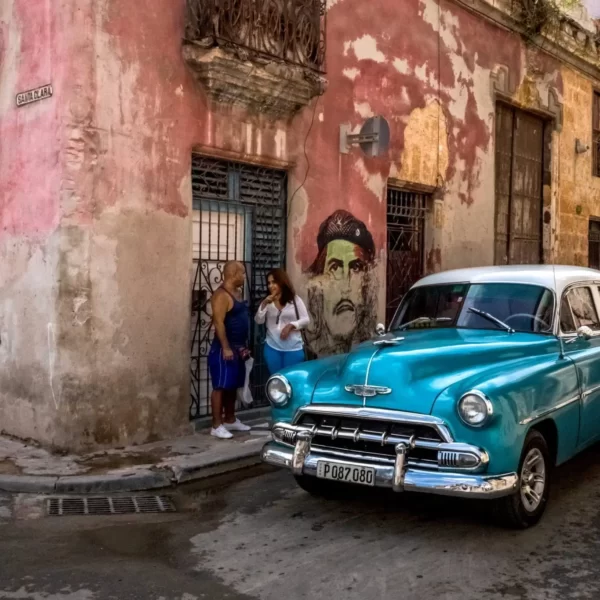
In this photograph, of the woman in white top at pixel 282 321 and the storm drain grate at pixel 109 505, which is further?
the woman in white top at pixel 282 321

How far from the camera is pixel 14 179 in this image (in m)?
7.17

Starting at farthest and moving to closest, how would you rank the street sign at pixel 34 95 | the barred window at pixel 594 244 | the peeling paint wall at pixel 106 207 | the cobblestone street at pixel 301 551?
the barred window at pixel 594 244, the street sign at pixel 34 95, the peeling paint wall at pixel 106 207, the cobblestone street at pixel 301 551

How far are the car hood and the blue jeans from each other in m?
2.11

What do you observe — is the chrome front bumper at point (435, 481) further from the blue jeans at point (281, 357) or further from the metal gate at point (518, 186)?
the metal gate at point (518, 186)

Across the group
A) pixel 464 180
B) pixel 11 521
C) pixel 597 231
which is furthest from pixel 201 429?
pixel 597 231

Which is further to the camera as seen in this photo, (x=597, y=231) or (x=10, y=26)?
(x=597, y=231)

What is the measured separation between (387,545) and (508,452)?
907 mm

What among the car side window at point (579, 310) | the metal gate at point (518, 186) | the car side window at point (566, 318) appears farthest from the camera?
the metal gate at point (518, 186)

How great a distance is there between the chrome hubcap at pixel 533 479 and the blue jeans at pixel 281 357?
3.06m

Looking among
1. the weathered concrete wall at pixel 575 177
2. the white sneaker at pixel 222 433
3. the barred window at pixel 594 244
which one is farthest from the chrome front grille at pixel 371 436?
the barred window at pixel 594 244

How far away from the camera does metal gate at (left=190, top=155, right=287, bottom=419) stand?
26.5 ft

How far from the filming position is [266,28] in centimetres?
809

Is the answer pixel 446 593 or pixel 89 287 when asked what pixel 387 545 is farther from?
pixel 89 287

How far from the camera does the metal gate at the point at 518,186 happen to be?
1345cm
